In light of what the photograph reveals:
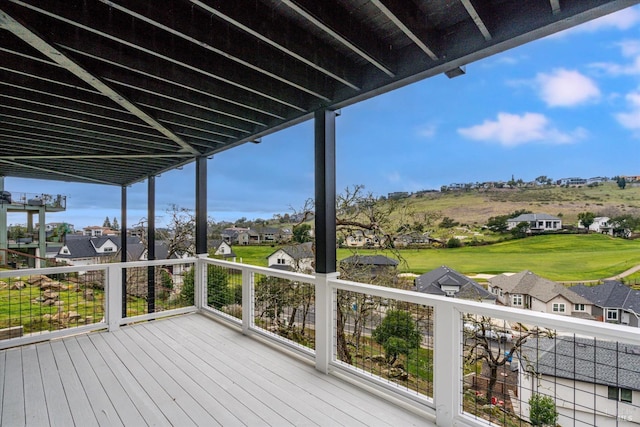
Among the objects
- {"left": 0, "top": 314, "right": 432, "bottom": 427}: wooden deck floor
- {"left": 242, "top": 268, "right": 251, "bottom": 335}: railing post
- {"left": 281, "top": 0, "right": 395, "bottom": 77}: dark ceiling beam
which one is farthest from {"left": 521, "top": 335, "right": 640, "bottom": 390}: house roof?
{"left": 242, "top": 268, "right": 251, "bottom": 335}: railing post

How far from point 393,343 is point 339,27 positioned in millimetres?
3154

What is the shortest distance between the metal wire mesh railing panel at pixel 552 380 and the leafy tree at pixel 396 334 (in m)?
0.67

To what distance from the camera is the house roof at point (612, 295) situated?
2.14 metres

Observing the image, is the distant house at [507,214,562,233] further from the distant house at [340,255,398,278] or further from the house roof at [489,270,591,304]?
the distant house at [340,255,398,278]

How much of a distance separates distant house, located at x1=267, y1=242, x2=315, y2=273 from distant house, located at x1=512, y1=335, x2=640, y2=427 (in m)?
4.16

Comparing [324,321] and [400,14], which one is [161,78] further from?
[324,321]

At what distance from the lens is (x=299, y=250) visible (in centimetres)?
618

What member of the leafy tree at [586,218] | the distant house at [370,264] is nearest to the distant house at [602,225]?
the leafy tree at [586,218]

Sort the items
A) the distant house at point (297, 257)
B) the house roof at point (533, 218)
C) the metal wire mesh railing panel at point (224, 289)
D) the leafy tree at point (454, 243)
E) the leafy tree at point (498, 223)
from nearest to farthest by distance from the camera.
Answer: the house roof at point (533, 218)
the leafy tree at point (498, 223)
the leafy tree at point (454, 243)
the metal wire mesh railing panel at point (224, 289)
the distant house at point (297, 257)

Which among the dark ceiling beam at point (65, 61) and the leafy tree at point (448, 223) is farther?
the leafy tree at point (448, 223)

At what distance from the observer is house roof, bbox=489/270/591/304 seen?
2463 mm

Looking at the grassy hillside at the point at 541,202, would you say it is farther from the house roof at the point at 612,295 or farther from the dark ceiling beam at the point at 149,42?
the dark ceiling beam at the point at 149,42

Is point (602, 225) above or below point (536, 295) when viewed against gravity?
above

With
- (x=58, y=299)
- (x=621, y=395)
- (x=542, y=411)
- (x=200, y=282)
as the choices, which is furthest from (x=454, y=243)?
(x=58, y=299)
